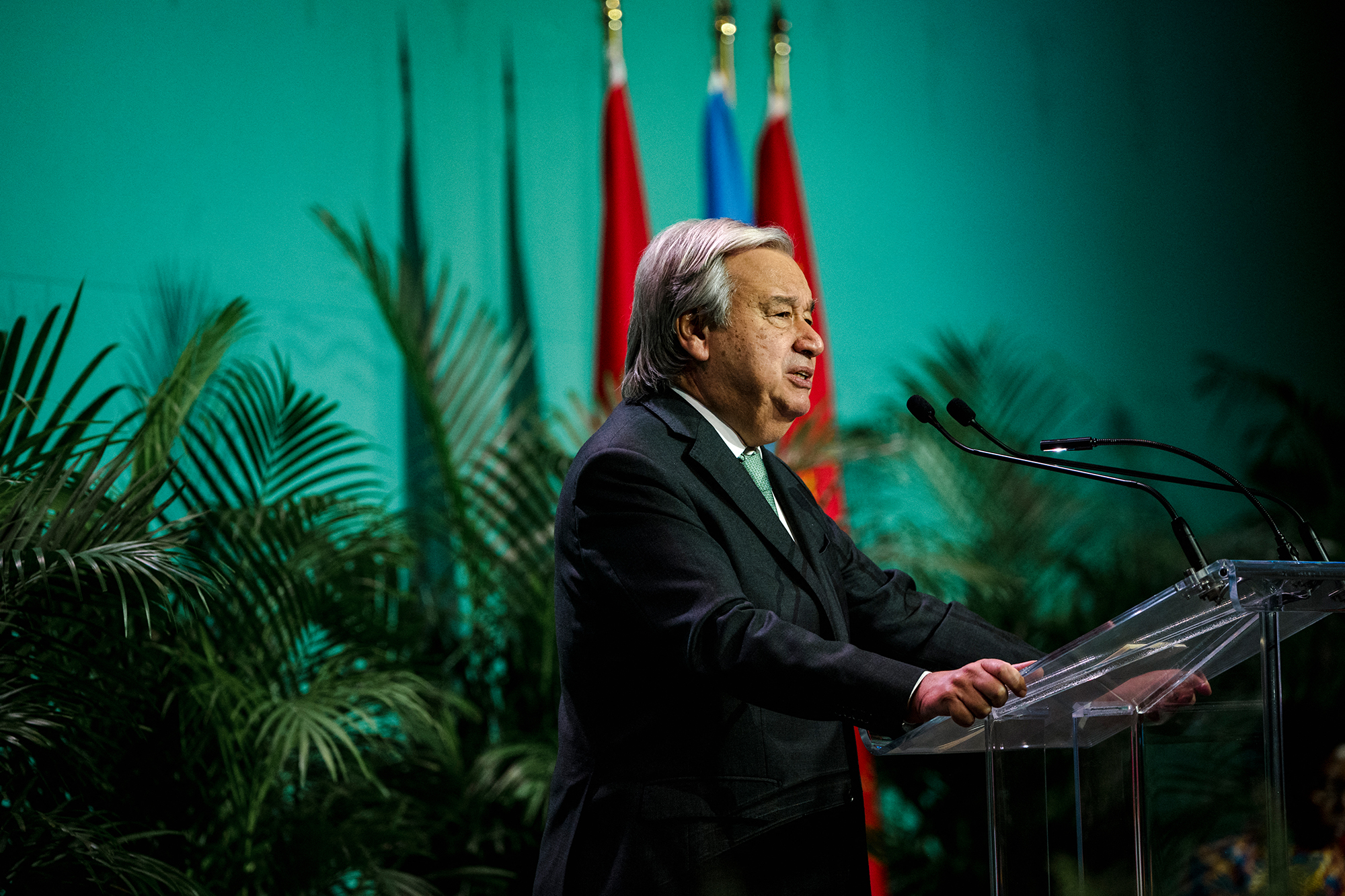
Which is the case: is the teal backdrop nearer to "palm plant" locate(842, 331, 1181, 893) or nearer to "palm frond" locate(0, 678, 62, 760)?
"palm plant" locate(842, 331, 1181, 893)

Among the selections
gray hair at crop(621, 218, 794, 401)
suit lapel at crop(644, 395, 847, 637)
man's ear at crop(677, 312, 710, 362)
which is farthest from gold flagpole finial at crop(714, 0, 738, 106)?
suit lapel at crop(644, 395, 847, 637)

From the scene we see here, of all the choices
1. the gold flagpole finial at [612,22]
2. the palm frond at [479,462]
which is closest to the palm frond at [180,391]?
the palm frond at [479,462]

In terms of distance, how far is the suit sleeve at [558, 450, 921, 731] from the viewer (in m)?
1.64

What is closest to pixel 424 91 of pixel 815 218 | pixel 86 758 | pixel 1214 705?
pixel 815 218

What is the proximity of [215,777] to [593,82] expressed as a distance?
3.04m

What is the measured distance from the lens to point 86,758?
2281 mm

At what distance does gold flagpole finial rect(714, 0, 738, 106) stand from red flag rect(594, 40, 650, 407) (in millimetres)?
569

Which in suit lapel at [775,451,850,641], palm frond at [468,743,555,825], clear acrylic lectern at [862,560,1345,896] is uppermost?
suit lapel at [775,451,850,641]

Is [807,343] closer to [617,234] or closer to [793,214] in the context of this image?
[617,234]

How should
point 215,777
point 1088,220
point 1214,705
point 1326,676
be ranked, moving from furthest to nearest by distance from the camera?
point 1088,220 < point 1326,676 < point 215,777 < point 1214,705

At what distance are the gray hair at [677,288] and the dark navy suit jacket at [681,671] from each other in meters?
0.12

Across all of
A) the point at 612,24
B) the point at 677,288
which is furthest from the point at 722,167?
the point at 677,288

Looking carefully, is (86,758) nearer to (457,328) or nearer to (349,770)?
(349,770)

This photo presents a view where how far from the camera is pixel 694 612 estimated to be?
5.61ft
